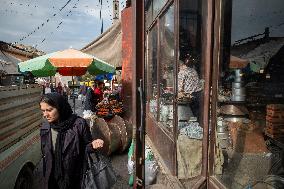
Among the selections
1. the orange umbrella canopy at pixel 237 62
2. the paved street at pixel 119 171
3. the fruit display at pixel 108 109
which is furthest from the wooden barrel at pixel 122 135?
the orange umbrella canopy at pixel 237 62

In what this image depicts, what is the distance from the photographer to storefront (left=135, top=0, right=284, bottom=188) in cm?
332

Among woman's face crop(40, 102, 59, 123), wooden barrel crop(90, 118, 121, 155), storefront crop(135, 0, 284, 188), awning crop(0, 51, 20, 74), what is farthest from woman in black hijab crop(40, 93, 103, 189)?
awning crop(0, 51, 20, 74)

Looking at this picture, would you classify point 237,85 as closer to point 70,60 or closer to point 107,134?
point 107,134

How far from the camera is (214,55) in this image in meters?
3.02

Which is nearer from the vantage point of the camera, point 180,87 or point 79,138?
point 79,138

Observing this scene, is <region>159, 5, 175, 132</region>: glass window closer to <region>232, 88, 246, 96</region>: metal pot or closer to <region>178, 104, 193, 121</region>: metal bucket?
<region>178, 104, 193, 121</region>: metal bucket

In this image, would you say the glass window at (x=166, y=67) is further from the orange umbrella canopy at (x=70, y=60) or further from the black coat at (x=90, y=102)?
the black coat at (x=90, y=102)

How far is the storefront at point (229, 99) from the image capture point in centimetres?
332

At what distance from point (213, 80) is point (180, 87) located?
1800 millimetres

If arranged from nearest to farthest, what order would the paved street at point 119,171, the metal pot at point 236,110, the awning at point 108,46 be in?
the metal pot at point 236,110
the paved street at point 119,171
the awning at point 108,46

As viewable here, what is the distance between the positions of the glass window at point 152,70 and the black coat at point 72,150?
333 cm

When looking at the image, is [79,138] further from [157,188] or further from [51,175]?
[157,188]

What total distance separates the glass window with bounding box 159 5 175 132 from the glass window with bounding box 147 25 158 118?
1.90ft

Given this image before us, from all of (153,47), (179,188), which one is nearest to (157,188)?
(179,188)
